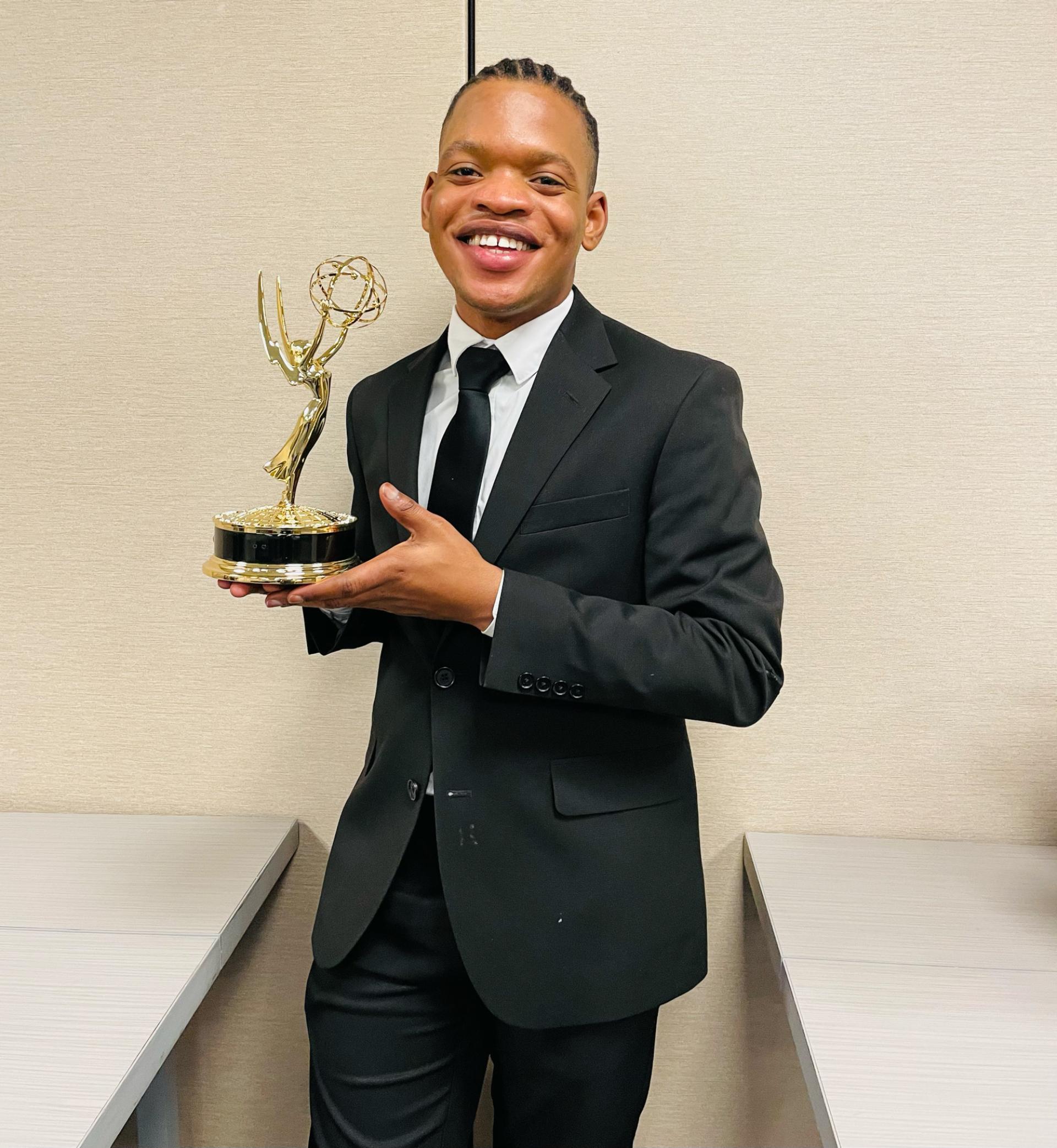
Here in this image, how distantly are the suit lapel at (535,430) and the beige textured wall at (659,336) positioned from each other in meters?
0.46

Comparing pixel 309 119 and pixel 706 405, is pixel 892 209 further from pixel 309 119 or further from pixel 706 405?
pixel 309 119

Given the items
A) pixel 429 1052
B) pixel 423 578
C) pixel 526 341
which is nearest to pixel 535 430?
pixel 526 341

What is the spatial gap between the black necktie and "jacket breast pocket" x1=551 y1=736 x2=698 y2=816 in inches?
10.3

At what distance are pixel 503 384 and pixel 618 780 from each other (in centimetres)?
43

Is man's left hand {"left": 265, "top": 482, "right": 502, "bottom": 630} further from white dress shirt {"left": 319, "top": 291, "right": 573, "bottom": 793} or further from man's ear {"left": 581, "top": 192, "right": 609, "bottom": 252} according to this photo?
man's ear {"left": 581, "top": 192, "right": 609, "bottom": 252}

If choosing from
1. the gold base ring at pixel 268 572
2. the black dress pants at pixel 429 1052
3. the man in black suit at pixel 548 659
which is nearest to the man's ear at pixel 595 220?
the man in black suit at pixel 548 659

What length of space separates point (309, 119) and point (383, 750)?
37.3 inches

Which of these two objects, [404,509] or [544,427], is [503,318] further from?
[404,509]

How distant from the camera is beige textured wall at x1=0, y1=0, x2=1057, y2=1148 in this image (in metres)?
1.56

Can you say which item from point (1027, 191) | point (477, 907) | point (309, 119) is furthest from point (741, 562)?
point (309, 119)

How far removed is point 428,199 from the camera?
1.19 metres

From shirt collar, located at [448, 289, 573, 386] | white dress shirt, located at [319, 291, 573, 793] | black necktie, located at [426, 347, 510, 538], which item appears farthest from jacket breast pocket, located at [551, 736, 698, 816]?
shirt collar, located at [448, 289, 573, 386]

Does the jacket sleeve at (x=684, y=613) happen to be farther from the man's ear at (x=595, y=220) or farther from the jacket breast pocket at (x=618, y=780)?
the man's ear at (x=595, y=220)

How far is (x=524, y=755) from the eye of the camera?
1128 mm
